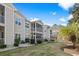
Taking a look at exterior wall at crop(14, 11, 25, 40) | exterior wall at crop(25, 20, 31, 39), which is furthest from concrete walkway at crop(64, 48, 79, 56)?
exterior wall at crop(14, 11, 25, 40)

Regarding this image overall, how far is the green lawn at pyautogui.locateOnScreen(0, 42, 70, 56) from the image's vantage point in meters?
6.90

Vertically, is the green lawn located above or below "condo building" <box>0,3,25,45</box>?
below

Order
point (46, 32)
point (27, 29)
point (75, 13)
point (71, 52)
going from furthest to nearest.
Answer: point (27, 29)
point (46, 32)
point (75, 13)
point (71, 52)

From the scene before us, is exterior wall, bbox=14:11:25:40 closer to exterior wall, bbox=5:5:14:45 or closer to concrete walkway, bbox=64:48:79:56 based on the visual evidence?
exterior wall, bbox=5:5:14:45

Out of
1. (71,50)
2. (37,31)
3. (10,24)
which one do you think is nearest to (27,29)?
(37,31)

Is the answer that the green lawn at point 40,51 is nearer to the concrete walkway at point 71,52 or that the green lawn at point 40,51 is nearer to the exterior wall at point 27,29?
the concrete walkway at point 71,52

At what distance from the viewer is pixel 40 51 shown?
7043 mm

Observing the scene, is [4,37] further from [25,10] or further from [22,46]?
[25,10]

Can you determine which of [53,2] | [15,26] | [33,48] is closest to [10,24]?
[15,26]

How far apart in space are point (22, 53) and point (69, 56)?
5.00ft

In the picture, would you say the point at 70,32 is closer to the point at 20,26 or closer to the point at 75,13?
the point at 75,13

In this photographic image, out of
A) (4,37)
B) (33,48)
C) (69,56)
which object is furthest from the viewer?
(4,37)

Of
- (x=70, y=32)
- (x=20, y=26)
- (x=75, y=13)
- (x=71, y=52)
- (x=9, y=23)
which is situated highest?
(x=75, y=13)

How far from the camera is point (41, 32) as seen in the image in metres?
7.63
